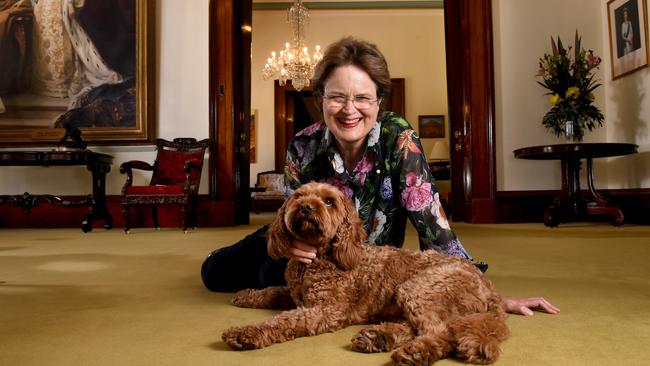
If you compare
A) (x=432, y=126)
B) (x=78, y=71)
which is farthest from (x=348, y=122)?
(x=432, y=126)

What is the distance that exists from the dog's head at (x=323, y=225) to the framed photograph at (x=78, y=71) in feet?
17.1

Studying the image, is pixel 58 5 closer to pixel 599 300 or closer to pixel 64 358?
pixel 64 358

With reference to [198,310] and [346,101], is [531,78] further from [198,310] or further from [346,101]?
[198,310]

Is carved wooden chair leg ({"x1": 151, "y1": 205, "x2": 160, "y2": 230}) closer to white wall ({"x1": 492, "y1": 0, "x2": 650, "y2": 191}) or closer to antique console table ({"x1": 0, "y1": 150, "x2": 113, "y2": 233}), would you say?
antique console table ({"x1": 0, "y1": 150, "x2": 113, "y2": 233})

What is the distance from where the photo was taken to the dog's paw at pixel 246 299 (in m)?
1.89

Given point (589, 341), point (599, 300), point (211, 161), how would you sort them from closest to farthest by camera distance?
point (589, 341), point (599, 300), point (211, 161)

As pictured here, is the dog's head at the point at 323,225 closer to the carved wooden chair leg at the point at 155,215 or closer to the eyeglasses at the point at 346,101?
the eyeglasses at the point at 346,101

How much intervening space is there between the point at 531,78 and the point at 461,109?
3.00ft

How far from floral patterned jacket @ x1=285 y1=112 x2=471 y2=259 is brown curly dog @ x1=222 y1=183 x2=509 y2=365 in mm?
283

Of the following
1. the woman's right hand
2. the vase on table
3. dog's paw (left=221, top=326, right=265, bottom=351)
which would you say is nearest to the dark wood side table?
the vase on table

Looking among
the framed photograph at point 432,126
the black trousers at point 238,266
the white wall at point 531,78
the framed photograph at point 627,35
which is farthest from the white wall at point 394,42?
the black trousers at point 238,266

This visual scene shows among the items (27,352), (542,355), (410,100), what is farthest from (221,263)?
(410,100)

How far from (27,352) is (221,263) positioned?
34.8 inches

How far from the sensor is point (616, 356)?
50.7 inches
